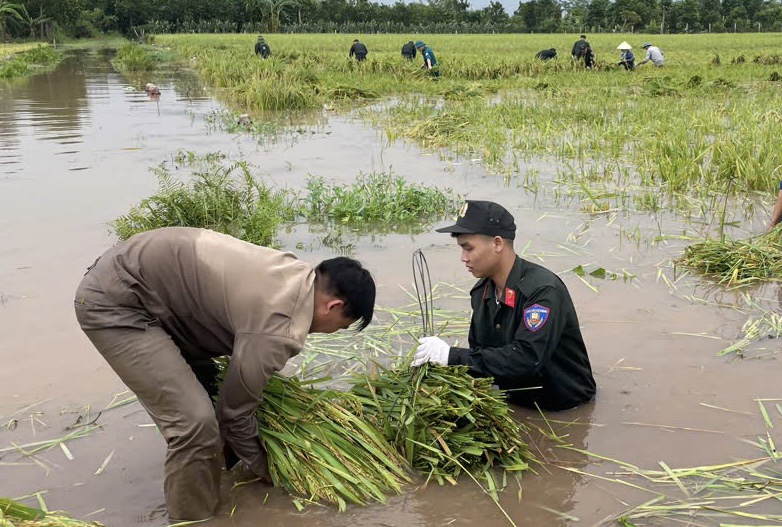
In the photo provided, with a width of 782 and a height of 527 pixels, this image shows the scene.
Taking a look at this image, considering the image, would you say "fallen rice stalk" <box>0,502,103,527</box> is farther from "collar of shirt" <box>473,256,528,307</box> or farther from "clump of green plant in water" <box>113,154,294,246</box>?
"clump of green plant in water" <box>113,154,294,246</box>

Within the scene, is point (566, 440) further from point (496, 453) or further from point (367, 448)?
point (367, 448)

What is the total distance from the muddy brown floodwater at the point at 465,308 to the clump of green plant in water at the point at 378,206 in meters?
0.40

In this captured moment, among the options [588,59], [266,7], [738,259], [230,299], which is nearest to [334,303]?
[230,299]

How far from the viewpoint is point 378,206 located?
266 inches

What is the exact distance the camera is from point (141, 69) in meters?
26.3

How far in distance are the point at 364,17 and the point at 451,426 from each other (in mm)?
71271

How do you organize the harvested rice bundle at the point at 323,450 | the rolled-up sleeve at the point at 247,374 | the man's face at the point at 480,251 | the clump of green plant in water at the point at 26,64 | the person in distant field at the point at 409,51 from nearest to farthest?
1. the rolled-up sleeve at the point at 247,374
2. the harvested rice bundle at the point at 323,450
3. the man's face at the point at 480,251
4. the person in distant field at the point at 409,51
5. the clump of green plant in water at the point at 26,64

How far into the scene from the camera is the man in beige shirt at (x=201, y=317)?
2553 mm

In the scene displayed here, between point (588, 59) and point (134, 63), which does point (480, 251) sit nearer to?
point (588, 59)

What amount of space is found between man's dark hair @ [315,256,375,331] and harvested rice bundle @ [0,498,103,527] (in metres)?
1.09

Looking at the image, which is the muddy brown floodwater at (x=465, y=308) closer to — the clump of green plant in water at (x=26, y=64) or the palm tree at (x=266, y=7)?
the clump of green plant in water at (x=26, y=64)

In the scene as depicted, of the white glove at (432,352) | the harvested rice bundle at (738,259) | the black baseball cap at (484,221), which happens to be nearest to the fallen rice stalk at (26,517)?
the white glove at (432,352)

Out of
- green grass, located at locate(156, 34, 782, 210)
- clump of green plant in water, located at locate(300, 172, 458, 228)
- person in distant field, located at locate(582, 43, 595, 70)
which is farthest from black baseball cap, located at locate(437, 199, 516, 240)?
person in distant field, located at locate(582, 43, 595, 70)

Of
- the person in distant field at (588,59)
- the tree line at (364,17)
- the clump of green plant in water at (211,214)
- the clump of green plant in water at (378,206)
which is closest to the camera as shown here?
the clump of green plant in water at (211,214)
